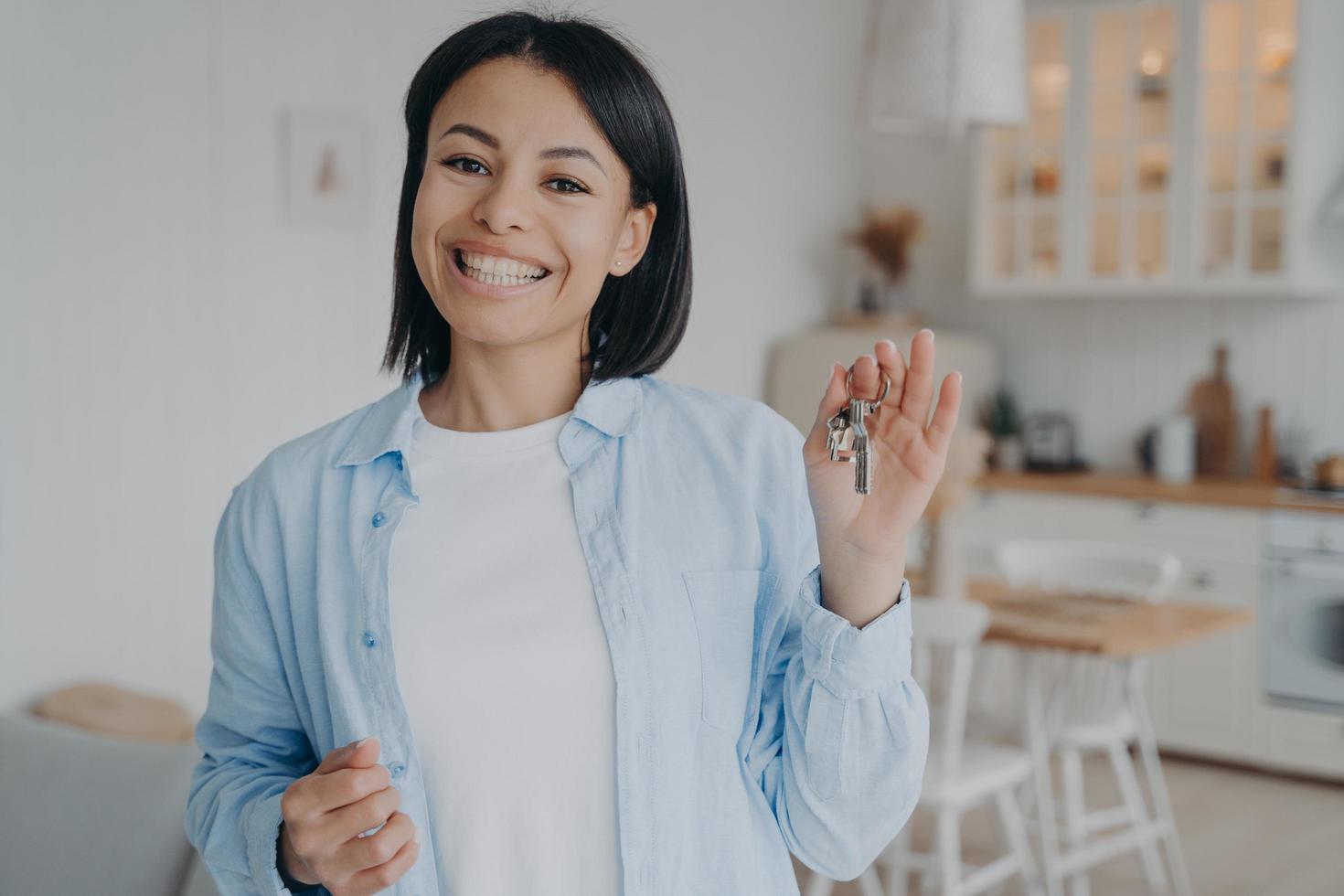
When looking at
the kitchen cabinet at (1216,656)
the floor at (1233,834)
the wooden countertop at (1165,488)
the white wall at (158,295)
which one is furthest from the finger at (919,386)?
the wooden countertop at (1165,488)

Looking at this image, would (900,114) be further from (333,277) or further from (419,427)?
(419,427)

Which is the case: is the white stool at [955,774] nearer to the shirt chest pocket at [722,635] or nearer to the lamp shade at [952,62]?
the lamp shade at [952,62]

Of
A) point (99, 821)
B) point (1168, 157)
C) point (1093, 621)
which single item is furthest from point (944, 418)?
point (1168, 157)

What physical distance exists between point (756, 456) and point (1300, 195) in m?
4.20

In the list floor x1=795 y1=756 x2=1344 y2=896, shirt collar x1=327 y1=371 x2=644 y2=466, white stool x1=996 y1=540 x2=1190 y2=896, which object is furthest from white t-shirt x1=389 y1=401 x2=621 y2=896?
floor x1=795 y1=756 x2=1344 y2=896

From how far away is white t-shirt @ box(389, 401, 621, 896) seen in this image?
1.02 meters

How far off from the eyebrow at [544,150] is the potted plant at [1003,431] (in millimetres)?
4512

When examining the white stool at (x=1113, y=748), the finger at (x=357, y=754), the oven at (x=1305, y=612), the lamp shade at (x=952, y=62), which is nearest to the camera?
the finger at (x=357, y=754)

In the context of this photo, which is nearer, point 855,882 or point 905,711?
point 905,711

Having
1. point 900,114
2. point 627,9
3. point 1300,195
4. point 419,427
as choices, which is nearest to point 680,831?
point 419,427

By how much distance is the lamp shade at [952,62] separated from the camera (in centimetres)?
316

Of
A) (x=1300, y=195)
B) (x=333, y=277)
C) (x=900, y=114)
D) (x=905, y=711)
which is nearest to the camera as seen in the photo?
(x=905, y=711)

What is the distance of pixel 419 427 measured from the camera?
1181 mm

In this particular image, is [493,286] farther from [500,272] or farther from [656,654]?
[656,654]
